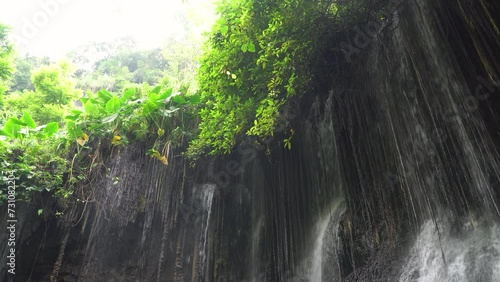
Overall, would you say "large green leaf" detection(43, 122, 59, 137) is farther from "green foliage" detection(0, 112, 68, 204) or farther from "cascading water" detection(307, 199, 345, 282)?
"cascading water" detection(307, 199, 345, 282)

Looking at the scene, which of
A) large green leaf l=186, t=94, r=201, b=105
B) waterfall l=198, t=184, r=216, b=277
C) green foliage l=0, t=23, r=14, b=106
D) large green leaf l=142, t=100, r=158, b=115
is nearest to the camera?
waterfall l=198, t=184, r=216, b=277

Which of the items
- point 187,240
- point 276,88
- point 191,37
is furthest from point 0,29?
point 276,88

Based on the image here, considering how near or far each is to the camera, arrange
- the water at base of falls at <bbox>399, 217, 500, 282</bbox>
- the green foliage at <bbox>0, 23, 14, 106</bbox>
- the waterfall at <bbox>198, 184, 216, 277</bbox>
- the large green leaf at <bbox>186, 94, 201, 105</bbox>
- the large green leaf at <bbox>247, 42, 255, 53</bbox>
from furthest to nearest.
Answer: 1. the green foliage at <bbox>0, 23, 14, 106</bbox>
2. the large green leaf at <bbox>186, 94, 201, 105</bbox>
3. the waterfall at <bbox>198, 184, 216, 277</bbox>
4. the large green leaf at <bbox>247, 42, 255, 53</bbox>
5. the water at base of falls at <bbox>399, 217, 500, 282</bbox>

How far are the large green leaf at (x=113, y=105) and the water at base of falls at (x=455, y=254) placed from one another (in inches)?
211

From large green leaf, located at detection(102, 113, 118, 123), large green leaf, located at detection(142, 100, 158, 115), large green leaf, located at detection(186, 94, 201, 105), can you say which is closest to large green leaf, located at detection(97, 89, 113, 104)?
large green leaf, located at detection(102, 113, 118, 123)

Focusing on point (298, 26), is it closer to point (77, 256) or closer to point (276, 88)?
point (276, 88)

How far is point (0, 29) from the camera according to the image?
862cm

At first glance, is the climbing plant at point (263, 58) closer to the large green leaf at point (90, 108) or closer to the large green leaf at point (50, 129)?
the large green leaf at point (90, 108)

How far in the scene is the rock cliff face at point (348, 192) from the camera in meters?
3.08

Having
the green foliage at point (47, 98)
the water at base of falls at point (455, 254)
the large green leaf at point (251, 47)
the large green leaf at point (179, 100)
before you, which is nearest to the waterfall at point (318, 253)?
the water at base of falls at point (455, 254)

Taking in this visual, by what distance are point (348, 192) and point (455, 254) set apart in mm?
1538

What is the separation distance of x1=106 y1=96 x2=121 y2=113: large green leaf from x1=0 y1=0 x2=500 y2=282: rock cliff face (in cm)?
80

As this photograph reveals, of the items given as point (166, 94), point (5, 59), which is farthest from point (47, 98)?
point (166, 94)

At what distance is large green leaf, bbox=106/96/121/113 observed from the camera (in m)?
6.38
